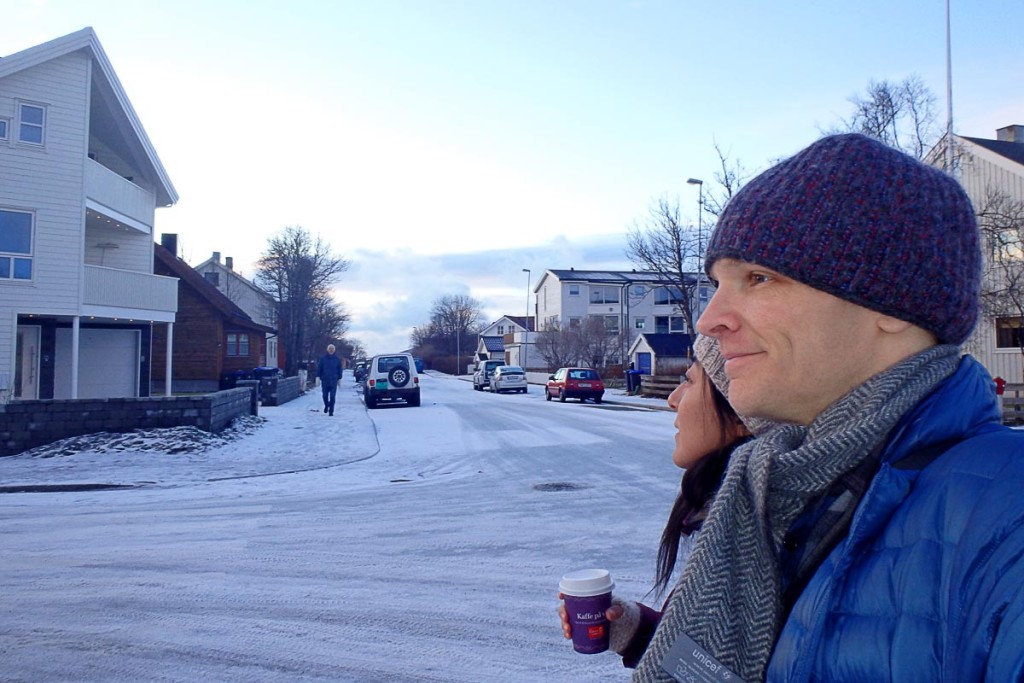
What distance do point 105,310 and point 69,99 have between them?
5.69 metres

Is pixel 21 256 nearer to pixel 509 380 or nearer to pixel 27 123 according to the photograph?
pixel 27 123

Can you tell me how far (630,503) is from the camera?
9.24 m

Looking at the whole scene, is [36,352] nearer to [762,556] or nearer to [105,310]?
[105,310]

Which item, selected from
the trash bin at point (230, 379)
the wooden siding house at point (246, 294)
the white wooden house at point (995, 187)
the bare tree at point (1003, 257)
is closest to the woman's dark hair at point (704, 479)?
the bare tree at point (1003, 257)

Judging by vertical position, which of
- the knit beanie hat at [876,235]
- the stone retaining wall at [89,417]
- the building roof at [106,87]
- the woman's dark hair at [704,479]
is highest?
the building roof at [106,87]

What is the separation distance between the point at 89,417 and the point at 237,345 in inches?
1302

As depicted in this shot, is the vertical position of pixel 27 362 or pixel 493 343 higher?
pixel 493 343

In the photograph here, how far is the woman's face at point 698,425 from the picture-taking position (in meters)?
2.25

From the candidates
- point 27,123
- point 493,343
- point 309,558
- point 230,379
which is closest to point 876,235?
point 309,558

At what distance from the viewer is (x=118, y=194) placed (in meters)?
23.8

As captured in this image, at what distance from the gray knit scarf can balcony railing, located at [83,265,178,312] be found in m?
23.5

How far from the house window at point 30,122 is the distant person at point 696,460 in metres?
23.0

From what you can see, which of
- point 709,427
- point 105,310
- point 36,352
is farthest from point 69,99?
point 709,427

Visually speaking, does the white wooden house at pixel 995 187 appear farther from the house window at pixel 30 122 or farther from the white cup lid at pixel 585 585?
the white cup lid at pixel 585 585
